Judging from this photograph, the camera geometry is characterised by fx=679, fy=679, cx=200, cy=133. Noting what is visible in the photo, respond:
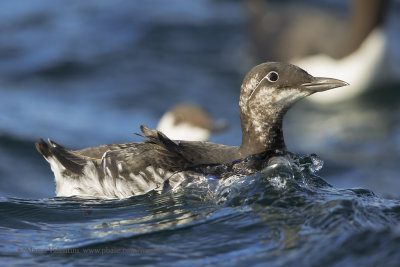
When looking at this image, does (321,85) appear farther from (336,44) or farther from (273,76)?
(336,44)

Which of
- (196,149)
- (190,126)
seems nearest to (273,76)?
(196,149)

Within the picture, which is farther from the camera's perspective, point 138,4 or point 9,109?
point 138,4

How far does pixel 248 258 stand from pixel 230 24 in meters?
11.5

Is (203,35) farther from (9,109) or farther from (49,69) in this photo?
(9,109)

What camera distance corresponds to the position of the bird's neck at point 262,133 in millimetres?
6383

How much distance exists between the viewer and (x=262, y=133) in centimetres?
642

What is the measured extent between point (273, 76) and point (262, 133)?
555 mm

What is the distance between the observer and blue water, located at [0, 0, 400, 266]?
5395 mm

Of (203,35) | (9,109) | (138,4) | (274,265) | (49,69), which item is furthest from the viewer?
(138,4)

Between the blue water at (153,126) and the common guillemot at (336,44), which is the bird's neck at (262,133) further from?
the common guillemot at (336,44)

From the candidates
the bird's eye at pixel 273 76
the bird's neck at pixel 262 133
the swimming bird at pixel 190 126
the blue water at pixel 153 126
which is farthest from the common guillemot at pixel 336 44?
the bird's eye at pixel 273 76

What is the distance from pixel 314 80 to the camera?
6.18 m

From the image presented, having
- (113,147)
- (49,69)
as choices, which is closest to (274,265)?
(113,147)

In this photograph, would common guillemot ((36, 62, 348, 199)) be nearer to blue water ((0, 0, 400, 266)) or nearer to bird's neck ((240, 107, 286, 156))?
bird's neck ((240, 107, 286, 156))
